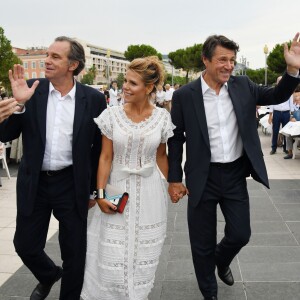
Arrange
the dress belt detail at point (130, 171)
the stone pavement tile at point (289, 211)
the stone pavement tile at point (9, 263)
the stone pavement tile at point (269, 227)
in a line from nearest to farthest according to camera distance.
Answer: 1. the dress belt detail at point (130, 171)
2. the stone pavement tile at point (9, 263)
3. the stone pavement tile at point (269, 227)
4. the stone pavement tile at point (289, 211)

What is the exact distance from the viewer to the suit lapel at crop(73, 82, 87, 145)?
2.84m

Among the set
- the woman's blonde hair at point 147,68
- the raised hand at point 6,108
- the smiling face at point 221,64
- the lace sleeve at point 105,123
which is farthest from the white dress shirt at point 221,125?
the raised hand at point 6,108

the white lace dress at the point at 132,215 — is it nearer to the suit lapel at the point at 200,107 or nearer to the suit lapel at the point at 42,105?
the suit lapel at the point at 200,107

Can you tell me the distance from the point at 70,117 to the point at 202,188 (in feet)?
3.25

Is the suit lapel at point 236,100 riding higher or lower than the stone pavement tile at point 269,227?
higher

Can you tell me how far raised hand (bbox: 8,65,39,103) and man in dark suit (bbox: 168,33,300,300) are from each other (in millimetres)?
995

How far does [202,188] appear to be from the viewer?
3002 mm

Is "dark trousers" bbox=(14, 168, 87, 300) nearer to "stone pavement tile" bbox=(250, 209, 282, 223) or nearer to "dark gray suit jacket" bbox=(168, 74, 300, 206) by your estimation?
"dark gray suit jacket" bbox=(168, 74, 300, 206)

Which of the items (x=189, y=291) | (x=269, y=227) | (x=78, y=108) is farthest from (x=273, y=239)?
(x=78, y=108)

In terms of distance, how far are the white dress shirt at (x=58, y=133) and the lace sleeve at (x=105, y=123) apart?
0.17 metres

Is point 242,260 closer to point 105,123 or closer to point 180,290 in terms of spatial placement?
point 180,290

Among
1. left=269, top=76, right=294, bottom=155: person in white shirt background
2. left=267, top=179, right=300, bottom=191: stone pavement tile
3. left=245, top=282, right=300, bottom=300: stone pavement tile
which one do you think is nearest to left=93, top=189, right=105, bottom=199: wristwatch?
left=245, top=282, right=300, bottom=300: stone pavement tile

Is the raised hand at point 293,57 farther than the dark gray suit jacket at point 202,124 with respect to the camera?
No

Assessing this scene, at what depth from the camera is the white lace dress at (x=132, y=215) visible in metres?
2.89
